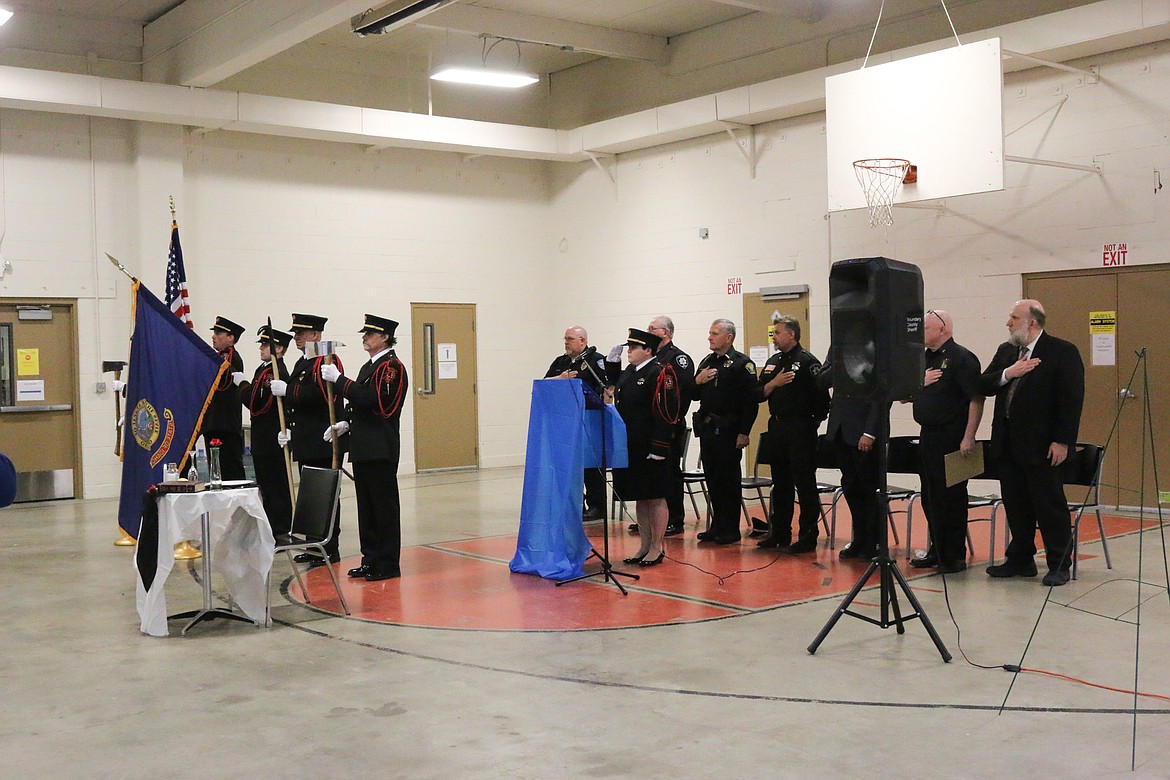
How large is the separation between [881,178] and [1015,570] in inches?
148

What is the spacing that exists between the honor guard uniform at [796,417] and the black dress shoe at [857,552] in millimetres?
251

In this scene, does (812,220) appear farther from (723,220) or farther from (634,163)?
(634,163)

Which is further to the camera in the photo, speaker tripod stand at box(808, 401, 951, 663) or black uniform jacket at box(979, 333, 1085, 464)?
black uniform jacket at box(979, 333, 1085, 464)

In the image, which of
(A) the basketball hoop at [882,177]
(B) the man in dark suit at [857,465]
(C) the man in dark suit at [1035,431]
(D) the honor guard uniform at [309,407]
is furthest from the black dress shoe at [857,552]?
(D) the honor guard uniform at [309,407]

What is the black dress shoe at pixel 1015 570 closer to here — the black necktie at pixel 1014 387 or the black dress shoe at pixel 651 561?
the black necktie at pixel 1014 387

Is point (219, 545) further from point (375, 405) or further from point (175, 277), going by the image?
point (175, 277)

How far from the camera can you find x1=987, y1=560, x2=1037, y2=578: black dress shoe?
627 centimetres

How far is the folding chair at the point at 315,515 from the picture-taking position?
5664 mm

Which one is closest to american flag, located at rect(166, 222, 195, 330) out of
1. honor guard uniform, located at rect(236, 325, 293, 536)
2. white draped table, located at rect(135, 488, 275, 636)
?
honor guard uniform, located at rect(236, 325, 293, 536)

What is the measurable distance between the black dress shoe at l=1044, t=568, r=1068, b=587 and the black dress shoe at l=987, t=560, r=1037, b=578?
0.56ft

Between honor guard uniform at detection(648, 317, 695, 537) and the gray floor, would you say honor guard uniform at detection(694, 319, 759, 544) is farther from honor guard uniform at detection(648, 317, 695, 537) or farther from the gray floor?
the gray floor

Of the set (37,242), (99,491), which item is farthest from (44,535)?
(37,242)

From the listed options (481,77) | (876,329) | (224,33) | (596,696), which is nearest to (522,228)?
(481,77)

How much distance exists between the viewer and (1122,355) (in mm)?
8836
